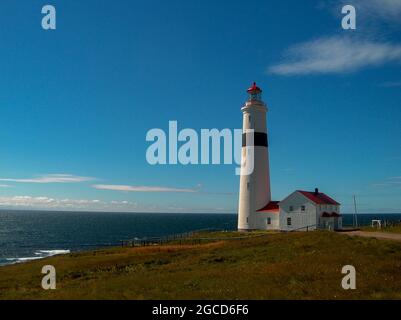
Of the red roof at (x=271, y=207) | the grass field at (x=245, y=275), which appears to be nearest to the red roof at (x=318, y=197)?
the red roof at (x=271, y=207)

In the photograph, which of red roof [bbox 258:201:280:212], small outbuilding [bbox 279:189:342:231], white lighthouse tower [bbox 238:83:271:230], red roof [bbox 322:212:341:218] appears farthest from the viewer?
white lighthouse tower [bbox 238:83:271:230]

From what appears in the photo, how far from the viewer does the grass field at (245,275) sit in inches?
641

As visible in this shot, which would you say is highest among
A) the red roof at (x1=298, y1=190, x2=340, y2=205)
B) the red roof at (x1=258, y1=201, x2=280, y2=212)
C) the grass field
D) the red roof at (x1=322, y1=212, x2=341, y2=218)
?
the red roof at (x1=298, y1=190, x2=340, y2=205)

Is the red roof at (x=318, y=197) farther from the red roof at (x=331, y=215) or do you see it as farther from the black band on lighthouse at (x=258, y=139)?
the black band on lighthouse at (x=258, y=139)

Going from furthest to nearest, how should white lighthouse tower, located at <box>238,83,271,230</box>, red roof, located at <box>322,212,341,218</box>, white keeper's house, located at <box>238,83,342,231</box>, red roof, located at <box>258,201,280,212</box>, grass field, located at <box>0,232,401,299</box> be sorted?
white lighthouse tower, located at <box>238,83,271,230</box>
red roof, located at <box>258,201,280,212</box>
white keeper's house, located at <box>238,83,342,231</box>
red roof, located at <box>322,212,341,218</box>
grass field, located at <box>0,232,401,299</box>

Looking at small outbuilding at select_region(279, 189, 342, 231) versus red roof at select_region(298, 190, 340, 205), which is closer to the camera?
small outbuilding at select_region(279, 189, 342, 231)

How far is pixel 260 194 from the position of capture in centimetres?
5031

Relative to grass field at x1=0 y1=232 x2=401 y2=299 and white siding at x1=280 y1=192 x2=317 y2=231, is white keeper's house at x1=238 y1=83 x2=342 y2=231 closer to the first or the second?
white siding at x1=280 y1=192 x2=317 y2=231

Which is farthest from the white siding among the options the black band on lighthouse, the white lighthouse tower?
the black band on lighthouse

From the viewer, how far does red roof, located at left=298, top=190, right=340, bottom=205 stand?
47.1 meters

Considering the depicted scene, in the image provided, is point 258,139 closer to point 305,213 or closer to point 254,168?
point 254,168
